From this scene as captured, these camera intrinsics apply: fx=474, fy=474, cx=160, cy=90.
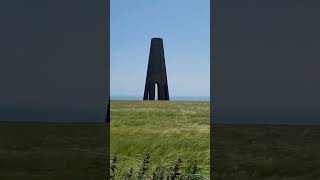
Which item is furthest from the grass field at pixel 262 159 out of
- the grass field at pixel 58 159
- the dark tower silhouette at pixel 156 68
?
the dark tower silhouette at pixel 156 68

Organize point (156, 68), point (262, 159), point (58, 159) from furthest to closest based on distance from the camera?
1. point (156, 68)
2. point (58, 159)
3. point (262, 159)

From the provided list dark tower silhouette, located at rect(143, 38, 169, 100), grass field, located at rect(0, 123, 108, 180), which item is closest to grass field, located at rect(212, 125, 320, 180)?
grass field, located at rect(0, 123, 108, 180)

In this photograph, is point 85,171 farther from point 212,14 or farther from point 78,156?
point 212,14

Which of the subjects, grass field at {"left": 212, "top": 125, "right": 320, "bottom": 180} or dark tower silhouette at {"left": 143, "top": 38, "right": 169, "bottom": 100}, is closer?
grass field at {"left": 212, "top": 125, "right": 320, "bottom": 180}

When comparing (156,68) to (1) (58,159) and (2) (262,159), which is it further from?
(2) (262,159)

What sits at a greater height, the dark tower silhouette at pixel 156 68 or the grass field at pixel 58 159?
the dark tower silhouette at pixel 156 68

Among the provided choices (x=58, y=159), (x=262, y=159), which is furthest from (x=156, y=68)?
(x=262, y=159)

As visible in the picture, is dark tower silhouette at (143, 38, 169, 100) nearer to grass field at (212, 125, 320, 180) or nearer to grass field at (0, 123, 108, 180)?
grass field at (0, 123, 108, 180)

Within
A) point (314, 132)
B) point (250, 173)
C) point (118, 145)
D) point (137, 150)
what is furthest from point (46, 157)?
point (314, 132)

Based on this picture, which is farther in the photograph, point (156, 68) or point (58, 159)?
point (156, 68)

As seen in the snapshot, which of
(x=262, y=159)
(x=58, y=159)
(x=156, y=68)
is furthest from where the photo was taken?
(x=156, y=68)

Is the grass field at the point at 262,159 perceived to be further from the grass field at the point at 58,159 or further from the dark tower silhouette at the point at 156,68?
the dark tower silhouette at the point at 156,68

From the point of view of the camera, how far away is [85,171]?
27.4 feet

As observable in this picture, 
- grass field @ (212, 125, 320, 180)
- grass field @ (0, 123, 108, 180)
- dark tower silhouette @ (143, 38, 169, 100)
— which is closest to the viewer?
grass field @ (0, 123, 108, 180)
